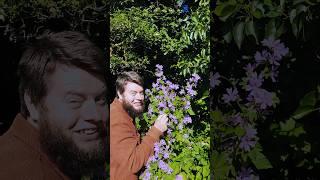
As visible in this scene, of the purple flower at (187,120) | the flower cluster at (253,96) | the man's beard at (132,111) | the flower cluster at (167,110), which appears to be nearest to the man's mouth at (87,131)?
the man's beard at (132,111)

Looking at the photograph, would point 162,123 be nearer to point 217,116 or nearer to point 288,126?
point 217,116

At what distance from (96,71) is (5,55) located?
0.58 metres

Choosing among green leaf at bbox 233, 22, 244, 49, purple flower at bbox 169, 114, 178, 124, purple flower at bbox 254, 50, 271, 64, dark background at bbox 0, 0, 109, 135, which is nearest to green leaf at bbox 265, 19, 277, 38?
green leaf at bbox 233, 22, 244, 49

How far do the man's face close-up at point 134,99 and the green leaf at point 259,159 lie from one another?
34.8 inches

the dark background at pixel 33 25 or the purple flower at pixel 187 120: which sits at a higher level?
the dark background at pixel 33 25

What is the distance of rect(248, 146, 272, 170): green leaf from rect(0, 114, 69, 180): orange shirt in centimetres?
120

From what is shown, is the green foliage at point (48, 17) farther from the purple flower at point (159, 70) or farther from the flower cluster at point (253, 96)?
the flower cluster at point (253, 96)

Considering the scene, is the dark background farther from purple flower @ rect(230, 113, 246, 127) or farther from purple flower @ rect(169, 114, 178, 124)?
purple flower @ rect(230, 113, 246, 127)

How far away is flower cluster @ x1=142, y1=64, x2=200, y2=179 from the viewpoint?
10.3ft

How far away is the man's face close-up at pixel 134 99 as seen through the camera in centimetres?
315

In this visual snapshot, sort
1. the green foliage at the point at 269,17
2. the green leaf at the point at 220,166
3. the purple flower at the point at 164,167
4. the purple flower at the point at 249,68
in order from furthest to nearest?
the purple flower at the point at 164,167 < the green leaf at the point at 220,166 < the purple flower at the point at 249,68 < the green foliage at the point at 269,17

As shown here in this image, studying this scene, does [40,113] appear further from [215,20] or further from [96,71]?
[215,20]

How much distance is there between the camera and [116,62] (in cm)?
313

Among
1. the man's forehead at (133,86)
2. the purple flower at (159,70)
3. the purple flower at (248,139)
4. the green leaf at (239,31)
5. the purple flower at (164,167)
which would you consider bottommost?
the purple flower at (164,167)
